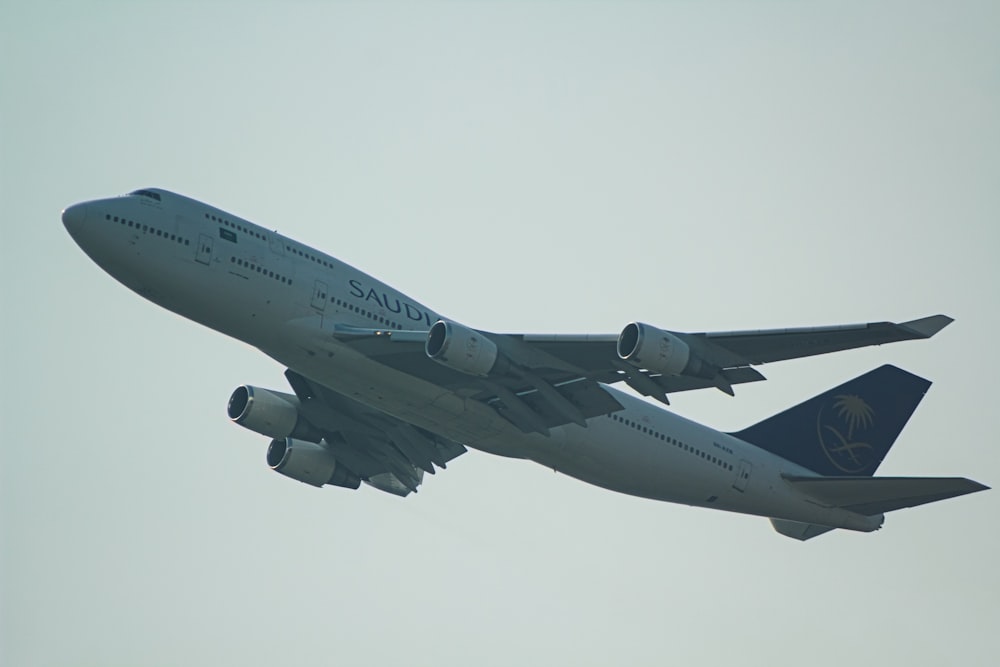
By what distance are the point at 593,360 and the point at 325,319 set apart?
7.95 metres

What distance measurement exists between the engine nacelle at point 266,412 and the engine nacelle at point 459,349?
10215 mm

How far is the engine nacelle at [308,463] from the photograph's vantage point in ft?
158

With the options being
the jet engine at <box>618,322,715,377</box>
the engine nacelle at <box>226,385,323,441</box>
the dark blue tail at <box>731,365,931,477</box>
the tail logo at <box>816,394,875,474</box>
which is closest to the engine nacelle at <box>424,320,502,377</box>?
the jet engine at <box>618,322,715,377</box>

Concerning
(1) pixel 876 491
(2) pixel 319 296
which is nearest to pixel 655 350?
(2) pixel 319 296

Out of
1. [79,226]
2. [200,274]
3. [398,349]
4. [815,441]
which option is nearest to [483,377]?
[398,349]

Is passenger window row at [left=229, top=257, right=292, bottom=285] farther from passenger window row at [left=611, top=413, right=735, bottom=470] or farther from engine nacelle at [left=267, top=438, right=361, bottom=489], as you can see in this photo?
engine nacelle at [left=267, top=438, right=361, bottom=489]

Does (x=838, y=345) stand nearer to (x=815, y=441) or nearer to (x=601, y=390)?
(x=601, y=390)

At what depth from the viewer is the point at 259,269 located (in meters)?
37.2

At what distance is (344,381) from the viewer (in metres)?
38.4

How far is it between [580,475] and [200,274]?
1384cm

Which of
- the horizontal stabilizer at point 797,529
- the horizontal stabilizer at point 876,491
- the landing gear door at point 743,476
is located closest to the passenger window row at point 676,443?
the landing gear door at point 743,476

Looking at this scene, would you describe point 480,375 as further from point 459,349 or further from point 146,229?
point 146,229

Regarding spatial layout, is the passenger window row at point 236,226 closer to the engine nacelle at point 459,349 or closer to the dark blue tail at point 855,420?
the engine nacelle at point 459,349

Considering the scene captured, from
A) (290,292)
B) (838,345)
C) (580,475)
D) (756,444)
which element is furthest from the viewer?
→ (756,444)
